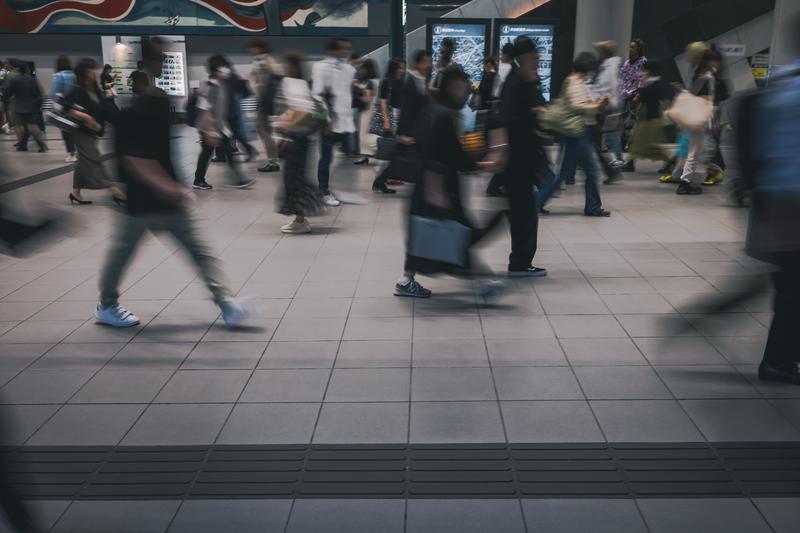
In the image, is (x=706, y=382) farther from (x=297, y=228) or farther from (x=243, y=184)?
(x=243, y=184)

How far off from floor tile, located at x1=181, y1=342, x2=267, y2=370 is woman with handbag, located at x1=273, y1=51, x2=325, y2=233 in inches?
113

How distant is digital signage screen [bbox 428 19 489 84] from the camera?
13.1 meters

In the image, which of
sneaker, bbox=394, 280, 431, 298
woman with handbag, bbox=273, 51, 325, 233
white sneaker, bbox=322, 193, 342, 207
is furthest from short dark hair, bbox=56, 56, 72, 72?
sneaker, bbox=394, 280, 431, 298

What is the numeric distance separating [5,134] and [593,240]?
14602 mm

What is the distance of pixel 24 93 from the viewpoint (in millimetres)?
12875

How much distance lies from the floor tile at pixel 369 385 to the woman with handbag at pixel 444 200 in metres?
1.00

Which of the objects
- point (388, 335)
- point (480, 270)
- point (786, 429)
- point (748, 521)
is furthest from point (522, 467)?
point (480, 270)

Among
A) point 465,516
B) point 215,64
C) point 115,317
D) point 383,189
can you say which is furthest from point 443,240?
point 215,64

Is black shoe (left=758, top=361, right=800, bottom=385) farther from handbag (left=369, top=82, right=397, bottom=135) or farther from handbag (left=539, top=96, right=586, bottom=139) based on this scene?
handbag (left=369, top=82, right=397, bottom=135)

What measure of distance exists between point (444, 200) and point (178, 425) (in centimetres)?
216

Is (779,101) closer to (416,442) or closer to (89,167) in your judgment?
(416,442)

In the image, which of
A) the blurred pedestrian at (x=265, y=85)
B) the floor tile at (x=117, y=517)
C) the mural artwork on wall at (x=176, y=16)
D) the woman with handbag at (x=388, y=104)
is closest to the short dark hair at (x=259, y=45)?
the blurred pedestrian at (x=265, y=85)

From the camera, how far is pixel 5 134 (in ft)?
54.0

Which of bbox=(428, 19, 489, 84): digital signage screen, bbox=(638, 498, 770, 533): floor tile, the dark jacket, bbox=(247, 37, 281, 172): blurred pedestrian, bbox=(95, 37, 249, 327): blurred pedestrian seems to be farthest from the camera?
bbox=(428, 19, 489, 84): digital signage screen
